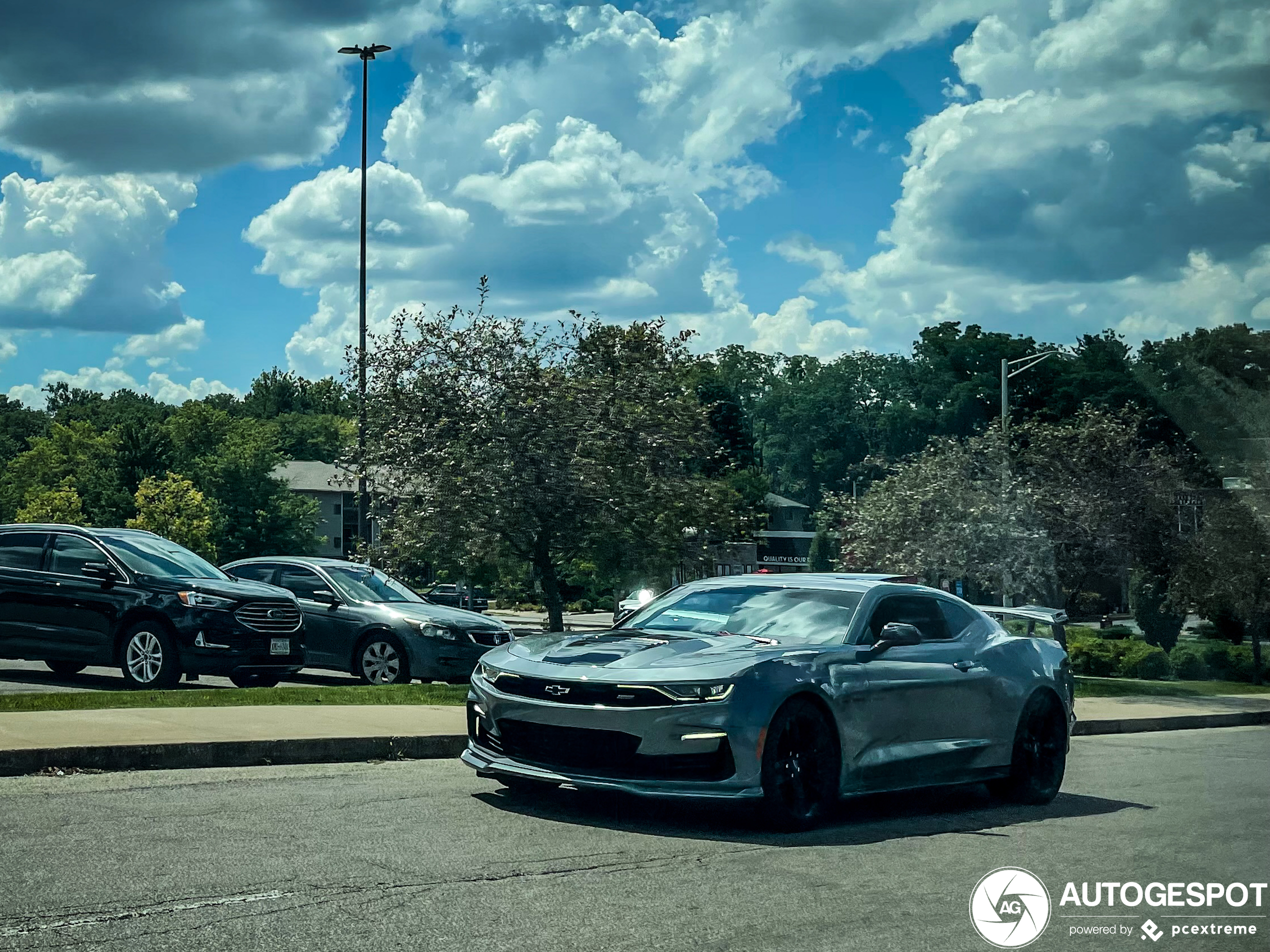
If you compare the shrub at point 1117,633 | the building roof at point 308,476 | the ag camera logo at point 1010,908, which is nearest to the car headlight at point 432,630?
the ag camera logo at point 1010,908

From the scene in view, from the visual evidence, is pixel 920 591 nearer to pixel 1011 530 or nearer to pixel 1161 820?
pixel 1161 820

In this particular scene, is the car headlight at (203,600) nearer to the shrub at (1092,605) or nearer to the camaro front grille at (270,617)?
the camaro front grille at (270,617)

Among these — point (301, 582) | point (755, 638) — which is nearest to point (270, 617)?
point (301, 582)

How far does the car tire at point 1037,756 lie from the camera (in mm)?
10031

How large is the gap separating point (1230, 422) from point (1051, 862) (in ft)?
294

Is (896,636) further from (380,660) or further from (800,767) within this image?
(380,660)

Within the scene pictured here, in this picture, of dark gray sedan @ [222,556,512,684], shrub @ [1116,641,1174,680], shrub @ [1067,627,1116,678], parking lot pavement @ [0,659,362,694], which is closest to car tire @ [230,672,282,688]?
parking lot pavement @ [0,659,362,694]

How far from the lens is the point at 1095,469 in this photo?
32188mm

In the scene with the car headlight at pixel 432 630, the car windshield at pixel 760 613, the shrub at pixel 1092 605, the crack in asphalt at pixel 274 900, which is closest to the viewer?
the crack in asphalt at pixel 274 900

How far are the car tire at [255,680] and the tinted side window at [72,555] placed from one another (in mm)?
1880

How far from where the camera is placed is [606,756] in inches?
312

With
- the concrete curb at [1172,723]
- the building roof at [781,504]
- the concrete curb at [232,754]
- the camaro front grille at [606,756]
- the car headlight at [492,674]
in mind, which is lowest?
the concrete curb at [1172,723]

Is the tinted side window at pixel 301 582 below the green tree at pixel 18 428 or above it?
below

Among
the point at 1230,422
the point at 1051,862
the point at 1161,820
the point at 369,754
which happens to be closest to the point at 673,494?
the point at 369,754
